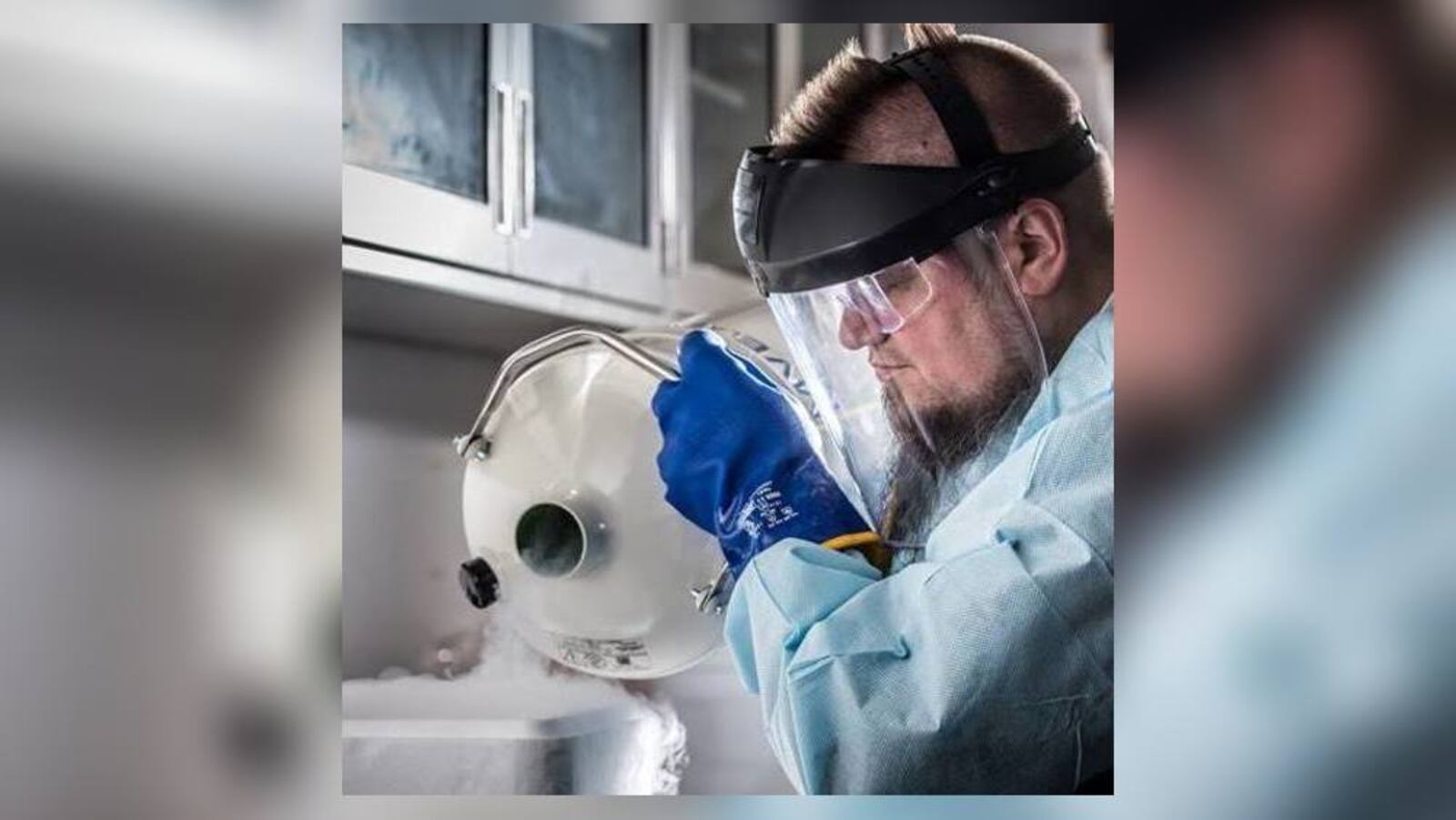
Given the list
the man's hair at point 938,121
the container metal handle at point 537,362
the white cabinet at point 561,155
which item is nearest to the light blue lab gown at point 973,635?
the man's hair at point 938,121

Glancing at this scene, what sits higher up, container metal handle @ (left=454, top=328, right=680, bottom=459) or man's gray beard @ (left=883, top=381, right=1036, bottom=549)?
container metal handle @ (left=454, top=328, right=680, bottom=459)

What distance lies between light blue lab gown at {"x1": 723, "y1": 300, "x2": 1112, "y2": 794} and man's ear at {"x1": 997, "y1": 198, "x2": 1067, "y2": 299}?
74 millimetres

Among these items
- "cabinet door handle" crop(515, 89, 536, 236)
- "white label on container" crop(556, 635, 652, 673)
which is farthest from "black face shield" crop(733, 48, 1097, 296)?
"white label on container" crop(556, 635, 652, 673)

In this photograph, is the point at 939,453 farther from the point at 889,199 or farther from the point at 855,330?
the point at 889,199

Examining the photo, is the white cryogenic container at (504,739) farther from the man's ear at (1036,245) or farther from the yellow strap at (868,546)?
the man's ear at (1036,245)

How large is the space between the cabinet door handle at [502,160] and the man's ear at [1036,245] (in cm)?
56

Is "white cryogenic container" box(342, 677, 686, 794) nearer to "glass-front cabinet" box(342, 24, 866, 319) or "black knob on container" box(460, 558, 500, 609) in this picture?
"black knob on container" box(460, 558, 500, 609)

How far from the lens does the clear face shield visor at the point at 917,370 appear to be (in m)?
2.02

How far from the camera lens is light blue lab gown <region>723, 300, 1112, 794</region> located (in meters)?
1.99

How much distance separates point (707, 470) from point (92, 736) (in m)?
0.81

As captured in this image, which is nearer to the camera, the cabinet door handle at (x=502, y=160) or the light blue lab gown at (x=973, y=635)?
the light blue lab gown at (x=973, y=635)

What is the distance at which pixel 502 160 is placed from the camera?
2.10 meters

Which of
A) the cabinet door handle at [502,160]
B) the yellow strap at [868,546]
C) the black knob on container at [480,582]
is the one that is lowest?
the black knob on container at [480,582]

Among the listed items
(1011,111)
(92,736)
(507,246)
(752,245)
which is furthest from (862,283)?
(92,736)
